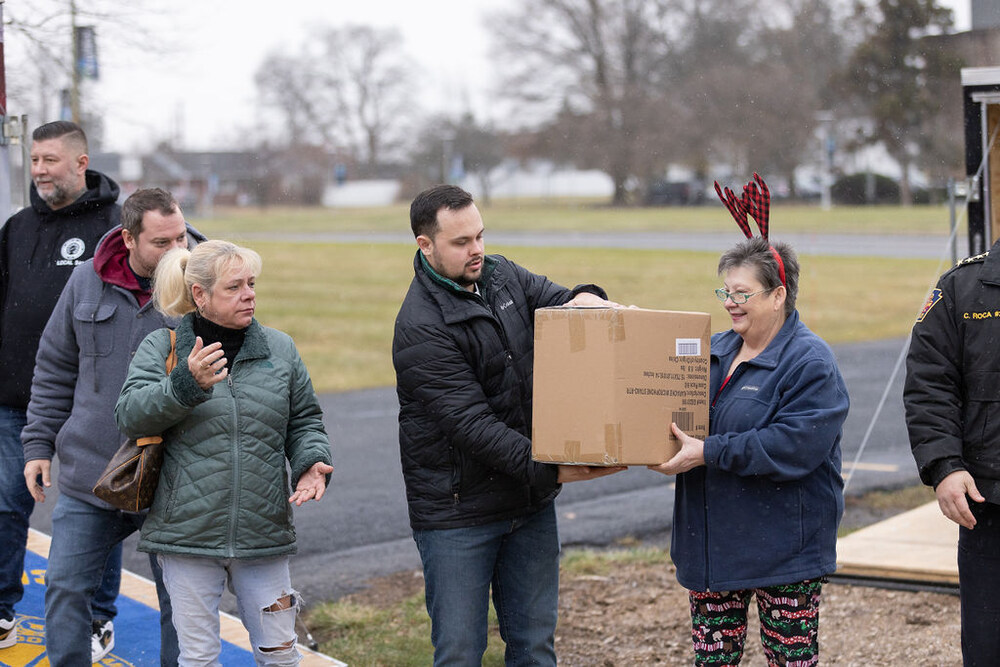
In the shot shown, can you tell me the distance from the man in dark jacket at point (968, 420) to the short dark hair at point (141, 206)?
99.2 inches

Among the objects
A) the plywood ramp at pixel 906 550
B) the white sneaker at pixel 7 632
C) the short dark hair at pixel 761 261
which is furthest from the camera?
the plywood ramp at pixel 906 550

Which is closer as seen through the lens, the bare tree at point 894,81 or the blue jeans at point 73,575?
the blue jeans at point 73,575

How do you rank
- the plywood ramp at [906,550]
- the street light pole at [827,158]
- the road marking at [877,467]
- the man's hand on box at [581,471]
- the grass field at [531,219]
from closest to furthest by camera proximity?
the man's hand on box at [581,471], the plywood ramp at [906,550], the road marking at [877,467], the grass field at [531,219], the street light pole at [827,158]

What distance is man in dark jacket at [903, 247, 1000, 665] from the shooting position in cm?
310

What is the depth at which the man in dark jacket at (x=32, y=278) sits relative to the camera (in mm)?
4512

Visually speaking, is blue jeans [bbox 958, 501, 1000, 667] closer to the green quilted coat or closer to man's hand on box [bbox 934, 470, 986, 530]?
man's hand on box [bbox 934, 470, 986, 530]

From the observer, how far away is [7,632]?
180 inches

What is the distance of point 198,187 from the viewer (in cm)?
1666

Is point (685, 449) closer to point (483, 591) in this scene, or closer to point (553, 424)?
point (553, 424)

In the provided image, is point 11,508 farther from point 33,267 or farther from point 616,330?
point 616,330

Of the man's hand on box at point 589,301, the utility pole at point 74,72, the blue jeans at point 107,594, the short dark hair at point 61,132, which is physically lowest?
the blue jeans at point 107,594

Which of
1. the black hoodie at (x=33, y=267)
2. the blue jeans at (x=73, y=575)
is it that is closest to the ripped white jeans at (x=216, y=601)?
the blue jeans at (x=73, y=575)

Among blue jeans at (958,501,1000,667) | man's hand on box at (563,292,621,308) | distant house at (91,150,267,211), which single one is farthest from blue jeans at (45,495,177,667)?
distant house at (91,150,267,211)

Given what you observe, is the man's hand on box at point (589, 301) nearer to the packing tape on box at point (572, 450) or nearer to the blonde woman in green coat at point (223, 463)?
the packing tape on box at point (572, 450)
